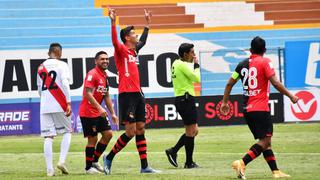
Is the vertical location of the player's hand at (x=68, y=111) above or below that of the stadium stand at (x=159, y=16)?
below

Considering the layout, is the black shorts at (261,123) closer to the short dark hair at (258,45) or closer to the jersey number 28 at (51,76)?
the short dark hair at (258,45)

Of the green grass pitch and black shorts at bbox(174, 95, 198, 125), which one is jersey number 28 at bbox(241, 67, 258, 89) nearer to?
the green grass pitch

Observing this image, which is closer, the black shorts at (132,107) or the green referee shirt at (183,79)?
the black shorts at (132,107)

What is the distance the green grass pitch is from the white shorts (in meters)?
0.76

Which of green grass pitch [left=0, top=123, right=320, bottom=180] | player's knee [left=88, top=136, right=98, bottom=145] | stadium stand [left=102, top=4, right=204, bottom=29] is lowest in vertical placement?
green grass pitch [left=0, top=123, right=320, bottom=180]

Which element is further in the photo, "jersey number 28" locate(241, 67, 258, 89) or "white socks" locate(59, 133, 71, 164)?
"white socks" locate(59, 133, 71, 164)

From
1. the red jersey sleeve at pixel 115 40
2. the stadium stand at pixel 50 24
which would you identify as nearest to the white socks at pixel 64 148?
the red jersey sleeve at pixel 115 40

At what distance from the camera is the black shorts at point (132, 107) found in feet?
47.2

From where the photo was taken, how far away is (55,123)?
14859 mm

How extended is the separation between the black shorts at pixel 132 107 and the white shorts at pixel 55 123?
3.46 ft

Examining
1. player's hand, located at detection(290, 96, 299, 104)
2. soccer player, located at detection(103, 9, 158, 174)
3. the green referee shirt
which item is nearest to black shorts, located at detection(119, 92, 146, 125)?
soccer player, located at detection(103, 9, 158, 174)

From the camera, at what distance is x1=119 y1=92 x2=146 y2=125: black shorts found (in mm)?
14383

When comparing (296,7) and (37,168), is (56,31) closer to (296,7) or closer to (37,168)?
(296,7)

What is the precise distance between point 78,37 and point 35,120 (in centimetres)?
803
